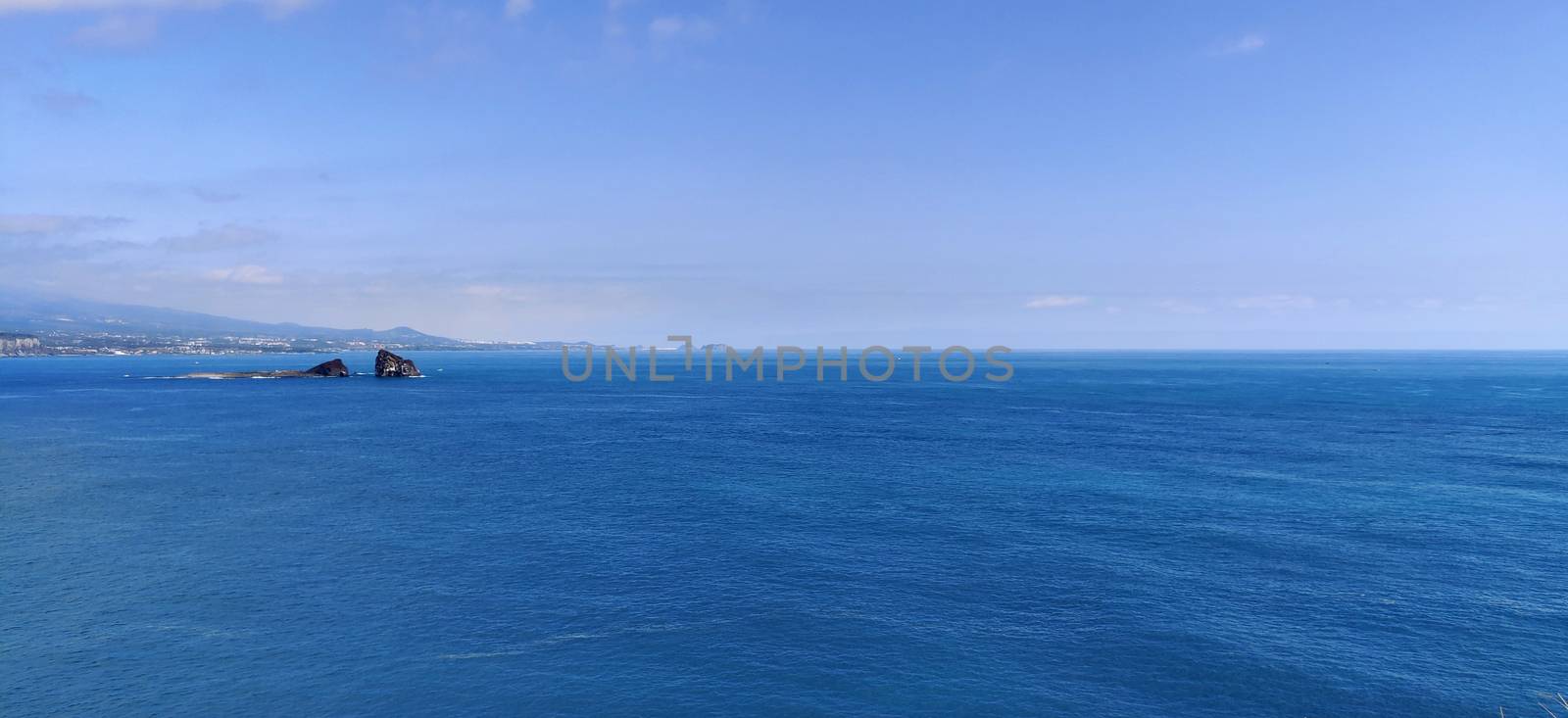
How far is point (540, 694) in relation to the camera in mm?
39094

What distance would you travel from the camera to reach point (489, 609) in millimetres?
49562

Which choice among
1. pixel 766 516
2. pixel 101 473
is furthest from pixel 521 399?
pixel 766 516

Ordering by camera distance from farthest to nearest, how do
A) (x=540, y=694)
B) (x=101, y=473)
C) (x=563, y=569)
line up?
(x=101, y=473)
(x=563, y=569)
(x=540, y=694)

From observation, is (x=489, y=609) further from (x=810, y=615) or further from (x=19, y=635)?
(x=19, y=635)

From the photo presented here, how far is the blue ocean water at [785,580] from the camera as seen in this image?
3981 centimetres

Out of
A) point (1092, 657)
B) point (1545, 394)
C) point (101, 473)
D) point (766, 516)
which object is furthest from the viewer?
point (1545, 394)

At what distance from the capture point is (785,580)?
5481cm

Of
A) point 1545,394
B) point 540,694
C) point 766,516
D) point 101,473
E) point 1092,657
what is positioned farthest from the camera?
point 1545,394

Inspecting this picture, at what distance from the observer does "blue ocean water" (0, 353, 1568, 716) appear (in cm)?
3981

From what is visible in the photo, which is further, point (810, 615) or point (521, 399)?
point (521, 399)

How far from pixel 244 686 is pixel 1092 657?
43590 mm

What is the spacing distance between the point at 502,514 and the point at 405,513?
30.5 feet

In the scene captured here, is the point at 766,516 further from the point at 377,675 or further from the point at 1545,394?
the point at 1545,394

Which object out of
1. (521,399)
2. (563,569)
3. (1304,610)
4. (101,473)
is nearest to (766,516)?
(563,569)
